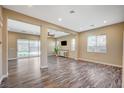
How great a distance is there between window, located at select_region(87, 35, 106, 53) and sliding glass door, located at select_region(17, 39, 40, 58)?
6.10 m

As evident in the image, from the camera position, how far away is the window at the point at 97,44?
5877 mm

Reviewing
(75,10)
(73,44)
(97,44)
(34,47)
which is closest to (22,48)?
(34,47)

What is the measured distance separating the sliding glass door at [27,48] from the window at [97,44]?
20.0ft

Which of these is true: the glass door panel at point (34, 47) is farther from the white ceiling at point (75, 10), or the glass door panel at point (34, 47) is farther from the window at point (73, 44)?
the white ceiling at point (75, 10)

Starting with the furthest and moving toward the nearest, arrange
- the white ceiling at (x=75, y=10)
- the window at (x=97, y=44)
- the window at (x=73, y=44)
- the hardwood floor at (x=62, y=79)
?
the window at (x=73, y=44) < the window at (x=97, y=44) < the white ceiling at (x=75, y=10) < the hardwood floor at (x=62, y=79)

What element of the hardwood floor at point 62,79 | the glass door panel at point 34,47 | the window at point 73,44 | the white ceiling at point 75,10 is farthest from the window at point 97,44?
the glass door panel at point 34,47

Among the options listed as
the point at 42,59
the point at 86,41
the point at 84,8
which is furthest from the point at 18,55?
the point at 84,8

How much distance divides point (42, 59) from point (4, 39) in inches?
79.2

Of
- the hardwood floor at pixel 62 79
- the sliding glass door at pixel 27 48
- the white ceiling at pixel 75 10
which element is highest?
the white ceiling at pixel 75 10

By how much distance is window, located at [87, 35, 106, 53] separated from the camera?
5.88 metres

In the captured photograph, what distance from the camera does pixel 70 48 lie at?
30.3ft

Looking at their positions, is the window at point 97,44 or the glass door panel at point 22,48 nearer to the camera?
the window at point 97,44

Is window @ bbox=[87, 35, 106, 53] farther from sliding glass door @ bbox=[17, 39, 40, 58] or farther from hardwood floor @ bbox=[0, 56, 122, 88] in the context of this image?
sliding glass door @ bbox=[17, 39, 40, 58]
